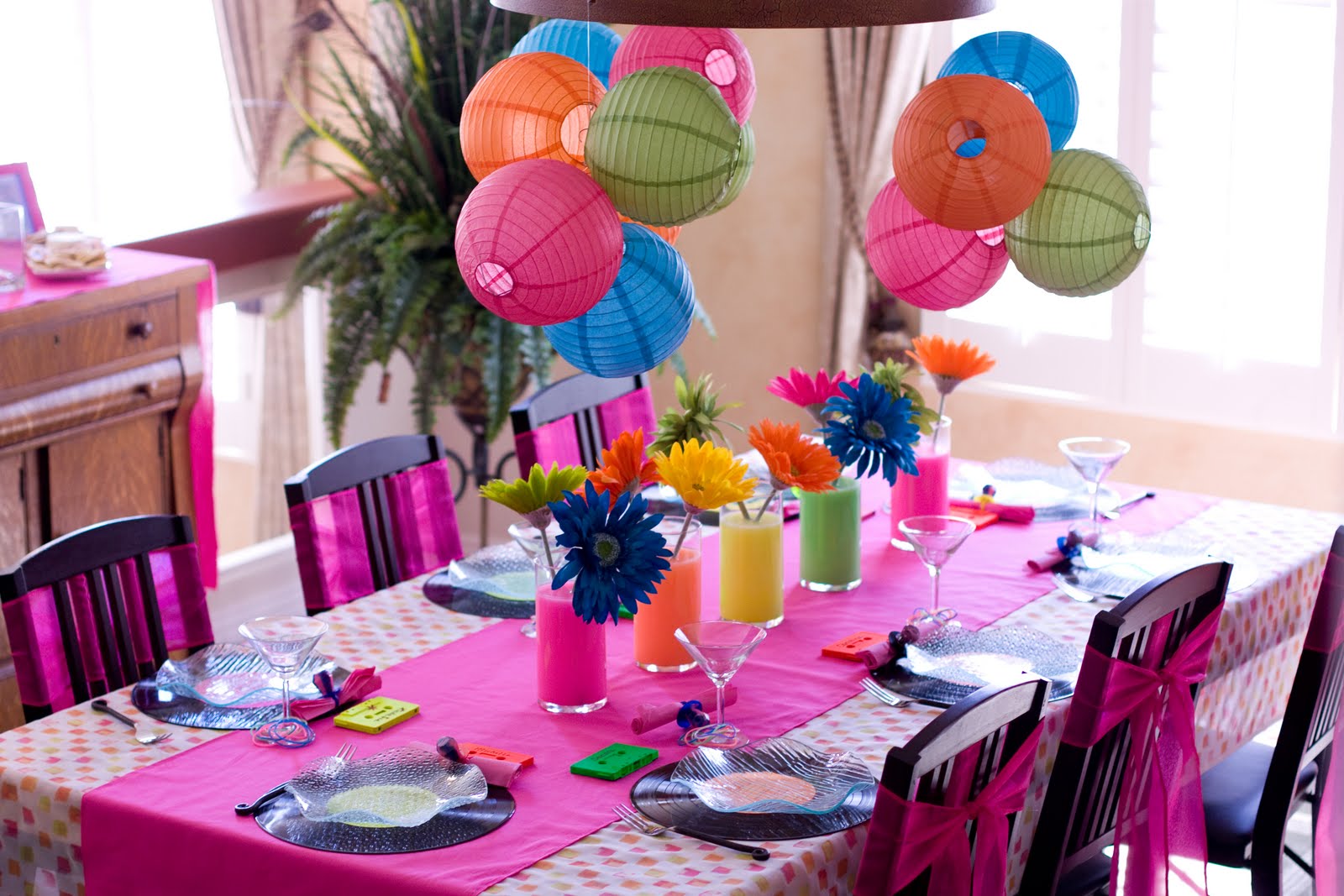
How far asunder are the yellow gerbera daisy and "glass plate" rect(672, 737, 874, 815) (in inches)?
13.1

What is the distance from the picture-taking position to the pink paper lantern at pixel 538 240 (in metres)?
2.02

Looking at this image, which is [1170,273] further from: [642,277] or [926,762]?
[926,762]

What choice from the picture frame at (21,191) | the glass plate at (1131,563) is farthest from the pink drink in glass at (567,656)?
the picture frame at (21,191)

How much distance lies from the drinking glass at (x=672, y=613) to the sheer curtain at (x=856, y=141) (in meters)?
2.39

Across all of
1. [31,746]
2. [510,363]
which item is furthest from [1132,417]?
[31,746]

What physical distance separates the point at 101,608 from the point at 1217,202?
2911 millimetres

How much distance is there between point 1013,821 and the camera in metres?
2.17

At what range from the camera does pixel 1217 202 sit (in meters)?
4.21

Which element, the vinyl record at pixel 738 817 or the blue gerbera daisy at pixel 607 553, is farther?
the blue gerbera daisy at pixel 607 553

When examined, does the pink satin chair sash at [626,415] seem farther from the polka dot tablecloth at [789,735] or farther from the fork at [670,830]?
the fork at [670,830]

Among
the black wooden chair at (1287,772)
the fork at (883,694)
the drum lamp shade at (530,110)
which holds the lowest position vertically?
the black wooden chair at (1287,772)

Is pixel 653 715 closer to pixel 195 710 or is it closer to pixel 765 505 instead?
pixel 765 505

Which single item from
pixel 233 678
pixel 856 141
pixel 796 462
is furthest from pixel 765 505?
pixel 856 141

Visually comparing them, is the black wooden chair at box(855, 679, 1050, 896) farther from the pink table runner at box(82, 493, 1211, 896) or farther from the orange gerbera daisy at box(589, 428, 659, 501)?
the orange gerbera daisy at box(589, 428, 659, 501)
